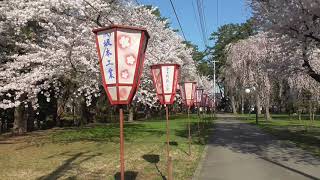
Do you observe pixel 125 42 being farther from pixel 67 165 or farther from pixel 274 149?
pixel 274 149

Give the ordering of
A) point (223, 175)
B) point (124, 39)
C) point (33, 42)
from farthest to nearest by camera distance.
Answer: point (33, 42), point (223, 175), point (124, 39)

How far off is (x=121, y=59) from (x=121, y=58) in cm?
1

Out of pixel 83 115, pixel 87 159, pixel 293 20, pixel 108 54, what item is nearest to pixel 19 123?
pixel 87 159

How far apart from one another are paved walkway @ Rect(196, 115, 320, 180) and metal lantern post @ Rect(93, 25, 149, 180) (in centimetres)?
583

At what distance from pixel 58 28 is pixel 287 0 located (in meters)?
8.93

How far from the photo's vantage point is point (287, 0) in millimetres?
18562

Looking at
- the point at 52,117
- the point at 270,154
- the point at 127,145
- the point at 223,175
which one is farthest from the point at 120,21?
the point at 52,117

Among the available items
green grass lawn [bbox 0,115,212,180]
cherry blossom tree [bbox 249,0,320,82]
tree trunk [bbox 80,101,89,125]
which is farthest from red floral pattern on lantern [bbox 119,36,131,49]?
tree trunk [bbox 80,101,89,125]

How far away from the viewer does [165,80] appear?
14.0m

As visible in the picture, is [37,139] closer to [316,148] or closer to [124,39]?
[316,148]

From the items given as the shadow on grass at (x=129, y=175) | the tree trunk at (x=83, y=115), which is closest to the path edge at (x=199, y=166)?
the shadow on grass at (x=129, y=175)

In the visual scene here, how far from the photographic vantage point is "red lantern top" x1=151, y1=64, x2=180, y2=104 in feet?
45.9

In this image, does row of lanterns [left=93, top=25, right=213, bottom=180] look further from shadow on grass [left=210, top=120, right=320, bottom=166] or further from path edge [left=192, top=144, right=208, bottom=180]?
shadow on grass [left=210, top=120, right=320, bottom=166]

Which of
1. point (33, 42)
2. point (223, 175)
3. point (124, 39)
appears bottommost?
point (223, 175)
